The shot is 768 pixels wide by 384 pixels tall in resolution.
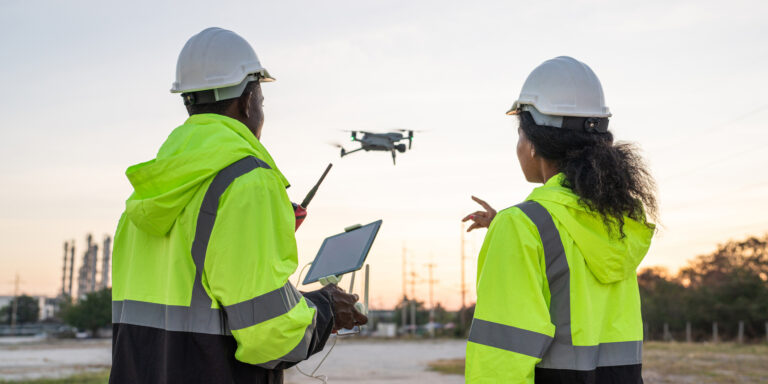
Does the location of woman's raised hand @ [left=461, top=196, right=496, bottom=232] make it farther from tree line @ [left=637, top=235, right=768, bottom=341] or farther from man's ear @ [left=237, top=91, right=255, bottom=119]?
tree line @ [left=637, top=235, right=768, bottom=341]

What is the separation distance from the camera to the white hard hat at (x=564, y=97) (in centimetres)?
348

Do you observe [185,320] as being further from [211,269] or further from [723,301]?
[723,301]

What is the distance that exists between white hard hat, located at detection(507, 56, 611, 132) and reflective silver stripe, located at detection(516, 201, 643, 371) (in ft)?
2.00

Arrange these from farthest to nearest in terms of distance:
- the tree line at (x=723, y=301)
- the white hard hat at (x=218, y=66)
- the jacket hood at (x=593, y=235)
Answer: the tree line at (x=723, y=301), the white hard hat at (x=218, y=66), the jacket hood at (x=593, y=235)

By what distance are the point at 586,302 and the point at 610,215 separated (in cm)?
43

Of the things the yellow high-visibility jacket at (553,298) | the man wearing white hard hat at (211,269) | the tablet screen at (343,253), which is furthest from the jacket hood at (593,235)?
the man wearing white hard hat at (211,269)

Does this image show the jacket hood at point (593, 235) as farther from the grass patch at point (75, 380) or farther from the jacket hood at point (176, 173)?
the grass patch at point (75, 380)

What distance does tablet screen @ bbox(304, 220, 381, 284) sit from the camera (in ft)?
11.6

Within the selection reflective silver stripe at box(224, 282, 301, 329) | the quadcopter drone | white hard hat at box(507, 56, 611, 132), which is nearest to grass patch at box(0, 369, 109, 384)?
the quadcopter drone

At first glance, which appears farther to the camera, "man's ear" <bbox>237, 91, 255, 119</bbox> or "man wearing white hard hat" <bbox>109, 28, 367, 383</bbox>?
"man's ear" <bbox>237, 91, 255, 119</bbox>

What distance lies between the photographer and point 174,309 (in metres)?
2.98

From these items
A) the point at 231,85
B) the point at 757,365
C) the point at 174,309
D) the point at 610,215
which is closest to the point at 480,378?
the point at 610,215

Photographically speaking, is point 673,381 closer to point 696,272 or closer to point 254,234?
point 254,234

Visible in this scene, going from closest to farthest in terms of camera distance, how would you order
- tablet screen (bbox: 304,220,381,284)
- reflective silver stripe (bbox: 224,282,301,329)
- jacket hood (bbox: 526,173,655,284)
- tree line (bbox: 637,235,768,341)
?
1. reflective silver stripe (bbox: 224,282,301,329)
2. jacket hood (bbox: 526,173,655,284)
3. tablet screen (bbox: 304,220,381,284)
4. tree line (bbox: 637,235,768,341)
